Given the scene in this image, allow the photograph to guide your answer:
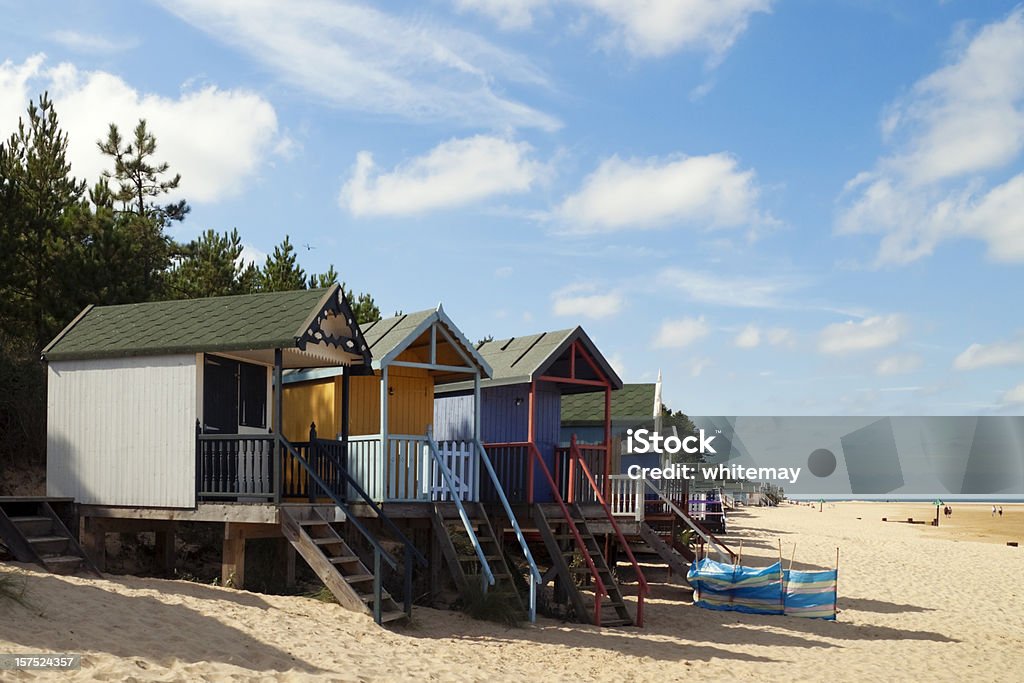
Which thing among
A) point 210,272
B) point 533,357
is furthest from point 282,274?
point 533,357

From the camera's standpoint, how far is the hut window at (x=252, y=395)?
16.9 m

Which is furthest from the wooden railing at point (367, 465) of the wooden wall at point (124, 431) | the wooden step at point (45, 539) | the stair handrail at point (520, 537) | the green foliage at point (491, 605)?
the wooden step at point (45, 539)

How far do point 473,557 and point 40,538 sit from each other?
6110 millimetres

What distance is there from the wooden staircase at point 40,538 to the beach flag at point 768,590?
1034 cm

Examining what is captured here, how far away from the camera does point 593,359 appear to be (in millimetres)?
20469

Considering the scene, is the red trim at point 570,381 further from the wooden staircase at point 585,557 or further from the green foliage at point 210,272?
the green foliage at point 210,272

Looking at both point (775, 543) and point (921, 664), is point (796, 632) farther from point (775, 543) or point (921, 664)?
point (775, 543)

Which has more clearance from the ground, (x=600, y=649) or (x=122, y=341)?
(x=122, y=341)

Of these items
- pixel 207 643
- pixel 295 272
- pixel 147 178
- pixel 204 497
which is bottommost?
pixel 207 643

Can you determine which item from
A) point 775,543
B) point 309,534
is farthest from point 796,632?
point 775,543

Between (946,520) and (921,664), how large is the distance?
206 ft

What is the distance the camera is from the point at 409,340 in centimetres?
1677

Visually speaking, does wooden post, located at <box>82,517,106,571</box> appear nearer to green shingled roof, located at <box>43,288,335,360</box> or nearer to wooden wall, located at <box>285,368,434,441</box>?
green shingled roof, located at <box>43,288,335,360</box>

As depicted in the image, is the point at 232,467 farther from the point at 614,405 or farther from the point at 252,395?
the point at 614,405
